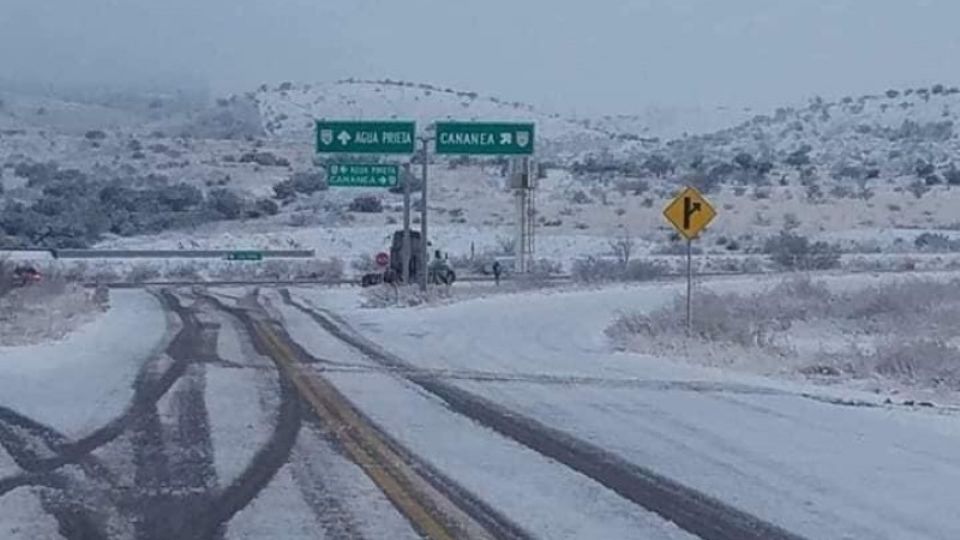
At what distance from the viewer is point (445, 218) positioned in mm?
104875

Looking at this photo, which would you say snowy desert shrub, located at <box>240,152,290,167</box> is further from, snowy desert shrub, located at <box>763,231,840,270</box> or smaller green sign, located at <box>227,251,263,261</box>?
snowy desert shrub, located at <box>763,231,840,270</box>

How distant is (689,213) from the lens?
1255 inches

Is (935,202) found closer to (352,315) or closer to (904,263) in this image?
(904,263)

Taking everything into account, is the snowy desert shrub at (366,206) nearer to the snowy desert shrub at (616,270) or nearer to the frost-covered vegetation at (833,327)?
the snowy desert shrub at (616,270)

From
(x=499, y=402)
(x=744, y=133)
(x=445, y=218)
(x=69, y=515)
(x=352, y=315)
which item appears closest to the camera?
(x=69, y=515)

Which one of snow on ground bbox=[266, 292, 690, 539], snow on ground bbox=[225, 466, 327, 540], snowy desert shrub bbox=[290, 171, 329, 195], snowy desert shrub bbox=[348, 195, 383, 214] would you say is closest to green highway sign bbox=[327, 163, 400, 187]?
snow on ground bbox=[266, 292, 690, 539]

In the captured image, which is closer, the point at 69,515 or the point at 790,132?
the point at 69,515

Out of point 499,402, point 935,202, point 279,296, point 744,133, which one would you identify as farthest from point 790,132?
point 499,402

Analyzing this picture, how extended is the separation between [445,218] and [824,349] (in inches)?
2905

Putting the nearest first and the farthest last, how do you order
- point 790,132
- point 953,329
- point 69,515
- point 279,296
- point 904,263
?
1. point 69,515
2. point 953,329
3. point 279,296
4. point 904,263
5. point 790,132

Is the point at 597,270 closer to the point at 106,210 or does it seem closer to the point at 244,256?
the point at 244,256

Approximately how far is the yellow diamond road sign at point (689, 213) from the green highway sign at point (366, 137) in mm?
22816

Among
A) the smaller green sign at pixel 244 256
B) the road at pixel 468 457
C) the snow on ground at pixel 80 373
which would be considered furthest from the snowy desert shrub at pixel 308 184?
the road at pixel 468 457

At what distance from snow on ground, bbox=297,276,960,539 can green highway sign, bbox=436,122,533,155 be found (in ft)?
70.8
